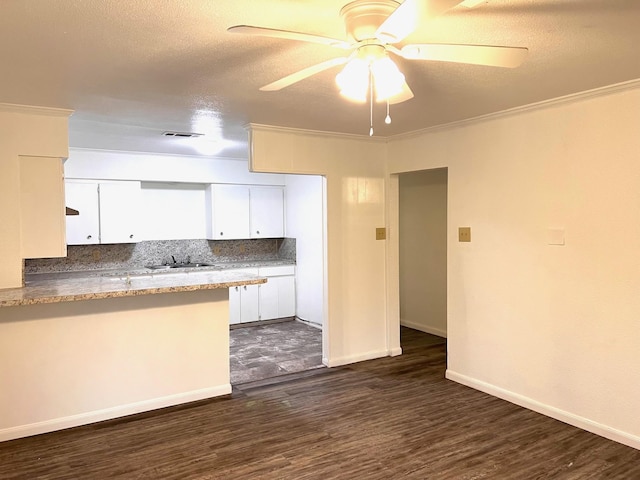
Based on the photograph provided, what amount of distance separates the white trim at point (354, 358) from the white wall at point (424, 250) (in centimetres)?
120

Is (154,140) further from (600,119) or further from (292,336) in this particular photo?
(600,119)

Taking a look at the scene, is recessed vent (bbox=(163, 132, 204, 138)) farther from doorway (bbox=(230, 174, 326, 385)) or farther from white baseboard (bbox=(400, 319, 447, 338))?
white baseboard (bbox=(400, 319, 447, 338))

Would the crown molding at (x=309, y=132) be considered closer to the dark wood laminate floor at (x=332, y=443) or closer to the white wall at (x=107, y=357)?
the white wall at (x=107, y=357)

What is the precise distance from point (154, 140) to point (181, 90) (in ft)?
7.00

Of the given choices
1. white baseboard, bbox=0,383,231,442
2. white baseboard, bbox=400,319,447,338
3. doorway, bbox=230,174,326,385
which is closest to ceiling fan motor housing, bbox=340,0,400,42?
doorway, bbox=230,174,326,385

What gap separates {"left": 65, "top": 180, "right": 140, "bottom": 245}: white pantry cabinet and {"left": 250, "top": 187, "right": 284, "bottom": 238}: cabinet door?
156cm

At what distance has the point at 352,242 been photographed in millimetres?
4691

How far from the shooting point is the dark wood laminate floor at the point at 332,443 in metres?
2.71

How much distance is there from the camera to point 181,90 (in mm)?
2918

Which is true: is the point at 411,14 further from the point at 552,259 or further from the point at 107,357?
the point at 107,357

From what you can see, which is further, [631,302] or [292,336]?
[292,336]

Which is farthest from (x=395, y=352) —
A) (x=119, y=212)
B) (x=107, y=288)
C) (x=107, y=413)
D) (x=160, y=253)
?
(x=119, y=212)

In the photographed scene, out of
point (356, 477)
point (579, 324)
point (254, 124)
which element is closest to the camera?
point (356, 477)

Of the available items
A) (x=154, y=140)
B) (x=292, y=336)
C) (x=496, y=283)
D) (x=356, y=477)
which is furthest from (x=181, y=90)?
(x=292, y=336)
